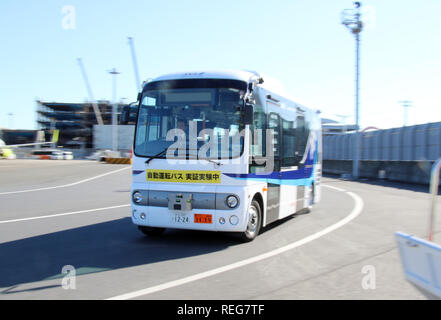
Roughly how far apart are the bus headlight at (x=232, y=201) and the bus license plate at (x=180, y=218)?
0.74m

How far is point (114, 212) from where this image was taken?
11.7 metres

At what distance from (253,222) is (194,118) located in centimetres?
221

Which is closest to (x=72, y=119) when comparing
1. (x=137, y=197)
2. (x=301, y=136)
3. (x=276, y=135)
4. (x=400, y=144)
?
(x=400, y=144)

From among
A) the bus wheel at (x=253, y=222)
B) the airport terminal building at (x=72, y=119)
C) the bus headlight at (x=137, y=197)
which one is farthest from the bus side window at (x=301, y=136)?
the airport terminal building at (x=72, y=119)

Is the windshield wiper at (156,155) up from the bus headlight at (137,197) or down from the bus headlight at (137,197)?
up

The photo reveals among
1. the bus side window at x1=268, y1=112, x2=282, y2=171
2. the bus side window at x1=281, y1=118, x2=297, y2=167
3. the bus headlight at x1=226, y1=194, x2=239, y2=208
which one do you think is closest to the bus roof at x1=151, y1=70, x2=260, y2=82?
the bus side window at x1=268, y1=112, x2=282, y2=171

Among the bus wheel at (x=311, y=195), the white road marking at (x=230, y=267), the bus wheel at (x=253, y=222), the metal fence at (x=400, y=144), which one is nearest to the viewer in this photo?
the white road marking at (x=230, y=267)

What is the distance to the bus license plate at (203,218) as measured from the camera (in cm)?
714

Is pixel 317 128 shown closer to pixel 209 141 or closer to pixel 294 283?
pixel 209 141

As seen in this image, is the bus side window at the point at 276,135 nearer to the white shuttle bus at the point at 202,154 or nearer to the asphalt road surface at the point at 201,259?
the white shuttle bus at the point at 202,154

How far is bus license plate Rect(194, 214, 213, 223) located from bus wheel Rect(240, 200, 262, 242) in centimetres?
80

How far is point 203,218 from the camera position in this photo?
7.17 metres

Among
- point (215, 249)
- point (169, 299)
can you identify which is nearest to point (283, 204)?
point (215, 249)

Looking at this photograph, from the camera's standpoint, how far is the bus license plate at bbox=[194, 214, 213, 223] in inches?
281
